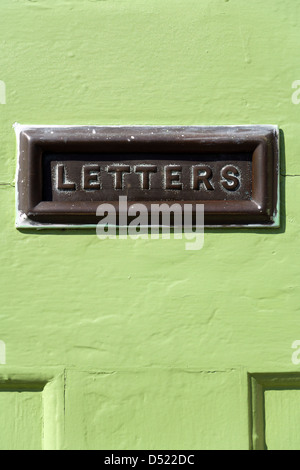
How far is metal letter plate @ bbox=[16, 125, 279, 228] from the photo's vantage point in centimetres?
115

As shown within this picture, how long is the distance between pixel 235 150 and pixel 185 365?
49 cm

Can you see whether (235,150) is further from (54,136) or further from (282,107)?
(54,136)

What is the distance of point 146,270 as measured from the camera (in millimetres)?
1149

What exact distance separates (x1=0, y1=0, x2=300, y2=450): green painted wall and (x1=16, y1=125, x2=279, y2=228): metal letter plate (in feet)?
0.10

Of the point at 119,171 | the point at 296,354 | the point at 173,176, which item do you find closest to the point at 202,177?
the point at 173,176

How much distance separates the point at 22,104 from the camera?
3.84 ft

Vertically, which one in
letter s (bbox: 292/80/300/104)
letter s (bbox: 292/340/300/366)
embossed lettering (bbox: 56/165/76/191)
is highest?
letter s (bbox: 292/80/300/104)

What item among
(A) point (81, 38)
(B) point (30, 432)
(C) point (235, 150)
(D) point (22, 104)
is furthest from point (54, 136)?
(B) point (30, 432)

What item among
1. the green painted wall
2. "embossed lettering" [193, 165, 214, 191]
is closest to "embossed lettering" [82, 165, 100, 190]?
the green painted wall

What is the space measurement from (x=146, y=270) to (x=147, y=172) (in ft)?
0.71

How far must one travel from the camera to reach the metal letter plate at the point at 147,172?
1.15 metres

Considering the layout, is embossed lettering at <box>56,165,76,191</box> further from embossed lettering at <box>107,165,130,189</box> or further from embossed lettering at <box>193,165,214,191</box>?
embossed lettering at <box>193,165,214,191</box>

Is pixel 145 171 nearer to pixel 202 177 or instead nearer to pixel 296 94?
pixel 202 177

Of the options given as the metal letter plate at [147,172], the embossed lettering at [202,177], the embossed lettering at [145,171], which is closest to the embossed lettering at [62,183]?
the metal letter plate at [147,172]
